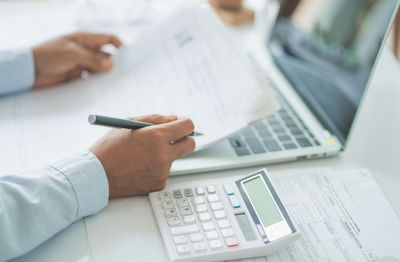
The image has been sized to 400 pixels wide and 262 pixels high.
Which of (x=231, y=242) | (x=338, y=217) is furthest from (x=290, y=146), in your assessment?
(x=231, y=242)

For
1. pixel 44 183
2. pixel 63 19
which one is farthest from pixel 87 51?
pixel 44 183

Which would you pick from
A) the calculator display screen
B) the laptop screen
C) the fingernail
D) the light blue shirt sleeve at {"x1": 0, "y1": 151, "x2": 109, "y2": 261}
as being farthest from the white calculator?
the fingernail

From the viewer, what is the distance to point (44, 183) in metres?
0.56

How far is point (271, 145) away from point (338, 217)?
0.61 ft

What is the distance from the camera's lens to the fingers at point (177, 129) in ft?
2.09

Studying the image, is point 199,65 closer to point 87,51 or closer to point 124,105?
point 124,105

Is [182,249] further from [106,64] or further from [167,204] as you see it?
[106,64]

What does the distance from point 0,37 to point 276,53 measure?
29.4 inches

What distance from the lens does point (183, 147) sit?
653mm

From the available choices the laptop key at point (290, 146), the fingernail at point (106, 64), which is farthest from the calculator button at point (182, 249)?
the fingernail at point (106, 64)

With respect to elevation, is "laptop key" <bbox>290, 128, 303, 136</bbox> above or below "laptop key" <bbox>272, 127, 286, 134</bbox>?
above

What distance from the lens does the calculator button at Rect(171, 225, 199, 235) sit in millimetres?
560

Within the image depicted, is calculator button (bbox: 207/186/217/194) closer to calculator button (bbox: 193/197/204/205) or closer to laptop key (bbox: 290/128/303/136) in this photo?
calculator button (bbox: 193/197/204/205)

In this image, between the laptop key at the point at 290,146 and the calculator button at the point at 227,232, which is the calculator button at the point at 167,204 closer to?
the calculator button at the point at 227,232
